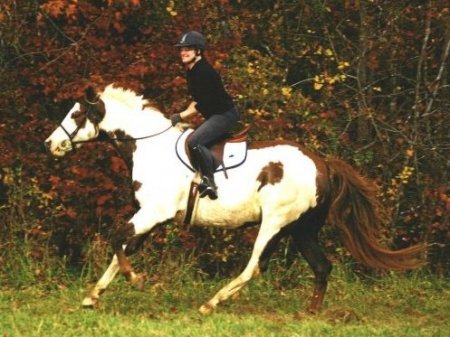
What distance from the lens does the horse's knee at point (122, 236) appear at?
915 cm

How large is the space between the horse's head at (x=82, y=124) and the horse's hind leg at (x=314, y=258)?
95.0 inches

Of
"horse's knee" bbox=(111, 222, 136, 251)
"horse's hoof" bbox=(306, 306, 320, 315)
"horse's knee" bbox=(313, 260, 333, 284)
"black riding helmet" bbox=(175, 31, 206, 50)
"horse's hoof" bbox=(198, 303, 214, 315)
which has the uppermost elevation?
"black riding helmet" bbox=(175, 31, 206, 50)

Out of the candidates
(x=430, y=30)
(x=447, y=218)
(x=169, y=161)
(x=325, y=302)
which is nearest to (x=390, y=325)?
(x=325, y=302)

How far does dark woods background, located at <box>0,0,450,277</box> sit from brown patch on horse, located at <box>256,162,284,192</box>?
2.64m

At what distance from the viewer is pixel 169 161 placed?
30.8 feet

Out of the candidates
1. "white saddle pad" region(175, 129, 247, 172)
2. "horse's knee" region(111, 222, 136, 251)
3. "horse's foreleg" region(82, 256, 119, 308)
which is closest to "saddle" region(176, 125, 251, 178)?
"white saddle pad" region(175, 129, 247, 172)

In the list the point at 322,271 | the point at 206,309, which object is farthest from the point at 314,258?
the point at 206,309

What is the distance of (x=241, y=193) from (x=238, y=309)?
4.31 feet

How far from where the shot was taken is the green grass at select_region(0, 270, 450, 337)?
8.14 meters

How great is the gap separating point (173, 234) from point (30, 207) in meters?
2.06

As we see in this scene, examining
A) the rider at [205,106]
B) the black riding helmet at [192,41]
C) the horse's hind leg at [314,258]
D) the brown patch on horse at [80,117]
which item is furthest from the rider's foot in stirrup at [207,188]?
the brown patch on horse at [80,117]

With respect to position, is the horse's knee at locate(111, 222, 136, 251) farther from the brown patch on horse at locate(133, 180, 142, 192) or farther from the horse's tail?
the horse's tail

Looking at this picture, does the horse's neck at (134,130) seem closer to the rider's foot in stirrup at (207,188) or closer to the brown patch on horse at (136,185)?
the brown patch on horse at (136,185)

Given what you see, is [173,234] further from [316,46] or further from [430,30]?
[430,30]
